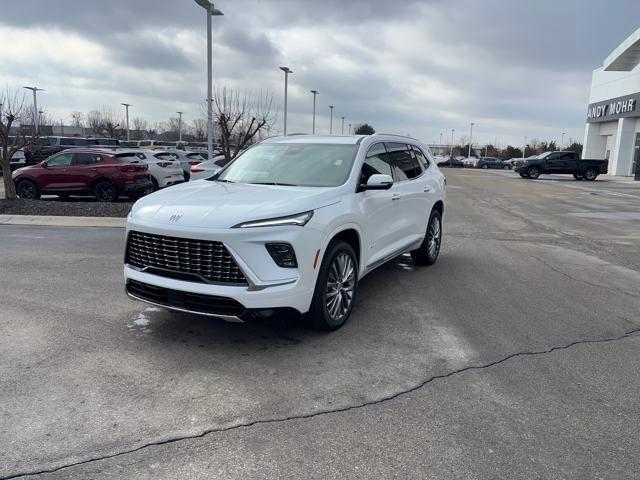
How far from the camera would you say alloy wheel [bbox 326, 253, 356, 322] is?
15.6 ft

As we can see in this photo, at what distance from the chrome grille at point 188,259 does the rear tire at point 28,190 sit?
13158 millimetres

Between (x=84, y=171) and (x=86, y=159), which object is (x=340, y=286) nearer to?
(x=84, y=171)

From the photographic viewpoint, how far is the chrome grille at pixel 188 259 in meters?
4.09

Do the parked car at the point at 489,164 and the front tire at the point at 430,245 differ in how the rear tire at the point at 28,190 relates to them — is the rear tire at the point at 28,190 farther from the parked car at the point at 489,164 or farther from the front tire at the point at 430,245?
the parked car at the point at 489,164

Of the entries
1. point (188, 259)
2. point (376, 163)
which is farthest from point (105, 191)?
point (188, 259)

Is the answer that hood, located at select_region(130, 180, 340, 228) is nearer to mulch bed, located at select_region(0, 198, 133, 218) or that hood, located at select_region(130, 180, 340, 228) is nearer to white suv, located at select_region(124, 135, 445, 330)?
white suv, located at select_region(124, 135, 445, 330)

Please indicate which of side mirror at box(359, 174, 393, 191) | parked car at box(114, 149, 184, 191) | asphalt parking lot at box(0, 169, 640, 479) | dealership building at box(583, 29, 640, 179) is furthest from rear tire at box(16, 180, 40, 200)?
dealership building at box(583, 29, 640, 179)

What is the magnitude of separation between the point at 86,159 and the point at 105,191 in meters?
→ 1.13

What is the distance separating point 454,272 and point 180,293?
14.9 ft

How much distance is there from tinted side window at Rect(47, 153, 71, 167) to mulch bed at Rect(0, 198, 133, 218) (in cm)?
201

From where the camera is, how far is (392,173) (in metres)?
6.25

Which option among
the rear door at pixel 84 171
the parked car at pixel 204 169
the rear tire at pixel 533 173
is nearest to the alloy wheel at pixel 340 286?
the parked car at pixel 204 169

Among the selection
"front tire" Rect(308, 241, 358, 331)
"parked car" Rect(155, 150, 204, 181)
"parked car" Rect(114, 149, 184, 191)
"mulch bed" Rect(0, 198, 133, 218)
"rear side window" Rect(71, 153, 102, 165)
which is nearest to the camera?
"front tire" Rect(308, 241, 358, 331)

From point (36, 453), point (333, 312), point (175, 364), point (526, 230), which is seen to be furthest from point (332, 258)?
point (526, 230)
